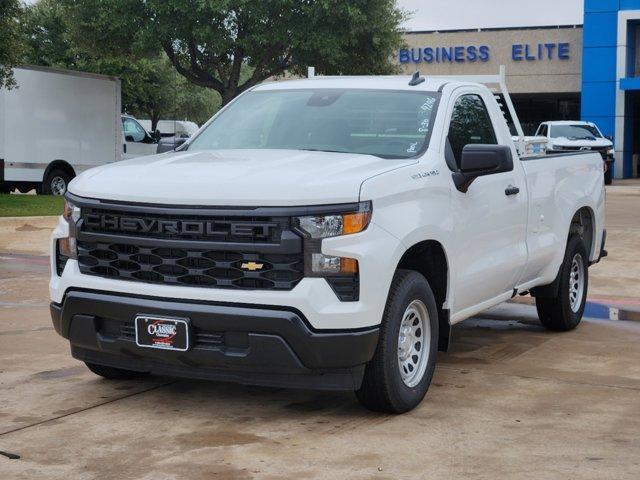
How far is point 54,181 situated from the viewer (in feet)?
82.3

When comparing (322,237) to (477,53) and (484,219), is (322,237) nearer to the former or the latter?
(484,219)

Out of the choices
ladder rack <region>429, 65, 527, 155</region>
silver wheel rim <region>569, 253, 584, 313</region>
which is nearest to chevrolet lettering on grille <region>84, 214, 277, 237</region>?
ladder rack <region>429, 65, 527, 155</region>

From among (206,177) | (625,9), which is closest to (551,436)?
(206,177)

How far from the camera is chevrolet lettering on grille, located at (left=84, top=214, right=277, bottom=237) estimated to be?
5570 millimetres

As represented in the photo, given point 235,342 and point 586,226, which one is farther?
point 586,226

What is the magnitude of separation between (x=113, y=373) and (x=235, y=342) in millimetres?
1512

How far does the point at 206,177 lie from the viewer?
5.80m

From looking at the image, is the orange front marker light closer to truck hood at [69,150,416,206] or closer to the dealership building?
truck hood at [69,150,416,206]

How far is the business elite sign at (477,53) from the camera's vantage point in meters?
48.6

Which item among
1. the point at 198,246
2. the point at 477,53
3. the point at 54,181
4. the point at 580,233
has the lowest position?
the point at 54,181

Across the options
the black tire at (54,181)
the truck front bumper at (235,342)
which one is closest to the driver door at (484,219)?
the truck front bumper at (235,342)

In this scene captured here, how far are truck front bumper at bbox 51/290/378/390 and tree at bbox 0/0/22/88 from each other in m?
16.9

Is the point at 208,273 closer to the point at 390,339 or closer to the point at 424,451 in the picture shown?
the point at 390,339

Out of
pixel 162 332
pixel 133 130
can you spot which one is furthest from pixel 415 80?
pixel 133 130
